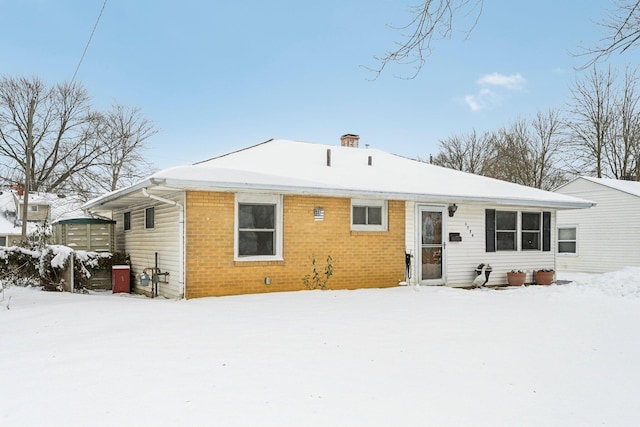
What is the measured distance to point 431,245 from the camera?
12.1 metres

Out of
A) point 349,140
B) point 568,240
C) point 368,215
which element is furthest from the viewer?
point 568,240

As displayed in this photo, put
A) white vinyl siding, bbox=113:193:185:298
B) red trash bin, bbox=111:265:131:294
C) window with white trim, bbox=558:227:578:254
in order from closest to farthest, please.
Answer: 1. white vinyl siding, bbox=113:193:185:298
2. red trash bin, bbox=111:265:131:294
3. window with white trim, bbox=558:227:578:254

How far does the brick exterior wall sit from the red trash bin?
3.66m

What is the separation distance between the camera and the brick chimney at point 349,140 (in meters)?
17.0

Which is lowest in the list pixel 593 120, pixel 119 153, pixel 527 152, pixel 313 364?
pixel 313 364

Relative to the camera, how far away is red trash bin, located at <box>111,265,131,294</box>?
1183cm

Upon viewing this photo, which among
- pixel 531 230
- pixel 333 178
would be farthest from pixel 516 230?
pixel 333 178

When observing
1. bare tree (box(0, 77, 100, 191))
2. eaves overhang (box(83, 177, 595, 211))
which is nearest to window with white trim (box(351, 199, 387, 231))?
eaves overhang (box(83, 177, 595, 211))

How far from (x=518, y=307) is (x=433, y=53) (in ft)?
18.9

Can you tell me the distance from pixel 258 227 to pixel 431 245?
474 cm

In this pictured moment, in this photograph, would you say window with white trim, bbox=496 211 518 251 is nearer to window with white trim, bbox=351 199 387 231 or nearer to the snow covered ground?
window with white trim, bbox=351 199 387 231

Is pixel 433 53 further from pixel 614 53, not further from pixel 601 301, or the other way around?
pixel 601 301

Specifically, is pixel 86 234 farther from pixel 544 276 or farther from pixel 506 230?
pixel 544 276

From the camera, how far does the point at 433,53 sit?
5.41 meters
